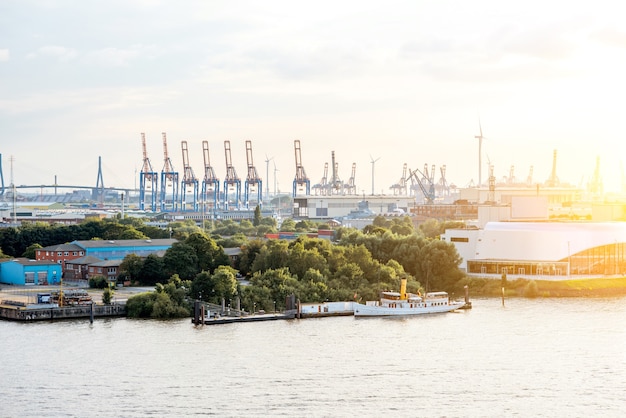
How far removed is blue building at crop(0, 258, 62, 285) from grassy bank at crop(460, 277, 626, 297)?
7.97 meters

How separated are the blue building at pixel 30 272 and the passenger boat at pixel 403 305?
675cm

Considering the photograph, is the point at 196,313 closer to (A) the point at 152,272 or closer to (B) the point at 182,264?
(B) the point at 182,264

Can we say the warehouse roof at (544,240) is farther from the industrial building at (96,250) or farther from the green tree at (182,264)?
the industrial building at (96,250)

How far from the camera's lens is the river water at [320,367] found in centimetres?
1008

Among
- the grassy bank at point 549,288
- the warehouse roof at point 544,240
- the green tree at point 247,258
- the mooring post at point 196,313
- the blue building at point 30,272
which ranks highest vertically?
the warehouse roof at point 544,240

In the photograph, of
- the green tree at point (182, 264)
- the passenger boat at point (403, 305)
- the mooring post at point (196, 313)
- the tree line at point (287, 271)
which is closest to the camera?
the mooring post at point (196, 313)

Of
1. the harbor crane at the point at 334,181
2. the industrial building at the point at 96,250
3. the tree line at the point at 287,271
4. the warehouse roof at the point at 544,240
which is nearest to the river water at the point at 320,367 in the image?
the tree line at the point at 287,271

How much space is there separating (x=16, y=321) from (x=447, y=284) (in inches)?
329

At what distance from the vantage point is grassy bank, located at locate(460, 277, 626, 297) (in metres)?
19.3

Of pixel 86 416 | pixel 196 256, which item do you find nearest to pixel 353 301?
pixel 196 256

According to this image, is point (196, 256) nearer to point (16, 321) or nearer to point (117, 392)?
point (16, 321)

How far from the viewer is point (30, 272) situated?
20.1 m

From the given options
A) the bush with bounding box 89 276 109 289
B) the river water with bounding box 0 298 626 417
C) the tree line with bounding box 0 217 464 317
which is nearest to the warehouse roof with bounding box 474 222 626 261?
the tree line with bounding box 0 217 464 317

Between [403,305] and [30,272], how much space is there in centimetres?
751
